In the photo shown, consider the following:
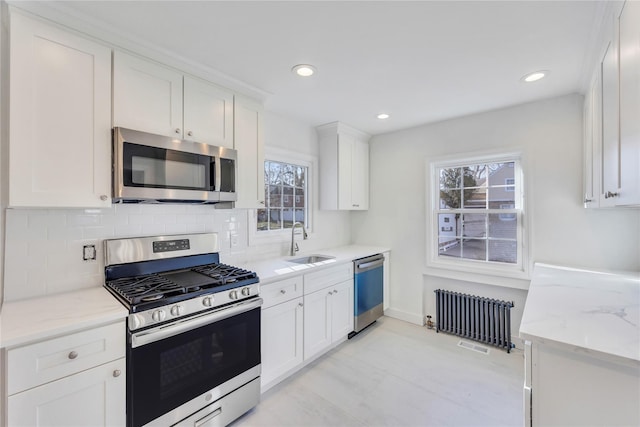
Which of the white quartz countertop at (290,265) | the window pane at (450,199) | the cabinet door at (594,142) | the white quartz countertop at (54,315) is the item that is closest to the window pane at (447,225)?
the window pane at (450,199)

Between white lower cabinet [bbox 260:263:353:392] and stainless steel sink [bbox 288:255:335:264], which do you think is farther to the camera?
stainless steel sink [bbox 288:255:335:264]

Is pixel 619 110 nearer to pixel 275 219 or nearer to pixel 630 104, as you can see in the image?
pixel 630 104

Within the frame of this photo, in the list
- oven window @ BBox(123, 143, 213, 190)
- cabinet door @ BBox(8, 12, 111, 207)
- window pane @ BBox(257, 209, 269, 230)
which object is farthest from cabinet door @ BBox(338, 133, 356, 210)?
cabinet door @ BBox(8, 12, 111, 207)

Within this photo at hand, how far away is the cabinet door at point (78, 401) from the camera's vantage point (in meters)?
1.17

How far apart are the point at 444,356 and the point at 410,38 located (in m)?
2.76

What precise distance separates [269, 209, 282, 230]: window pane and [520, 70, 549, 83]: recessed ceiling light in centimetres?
253

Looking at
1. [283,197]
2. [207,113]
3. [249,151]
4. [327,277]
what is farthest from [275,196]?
[207,113]

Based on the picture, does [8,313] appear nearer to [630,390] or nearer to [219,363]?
[219,363]

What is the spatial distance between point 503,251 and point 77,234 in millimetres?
3758

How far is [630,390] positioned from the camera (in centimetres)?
98

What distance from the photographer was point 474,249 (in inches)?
127

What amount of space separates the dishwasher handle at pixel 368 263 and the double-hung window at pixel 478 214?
0.61 meters

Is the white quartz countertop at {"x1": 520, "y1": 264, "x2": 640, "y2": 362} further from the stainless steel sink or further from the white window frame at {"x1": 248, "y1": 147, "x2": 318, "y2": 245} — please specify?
the white window frame at {"x1": 248, "y1": 147, "x2": 318, "y2": 245}

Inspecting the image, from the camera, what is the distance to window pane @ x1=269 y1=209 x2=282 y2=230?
3064 mm
